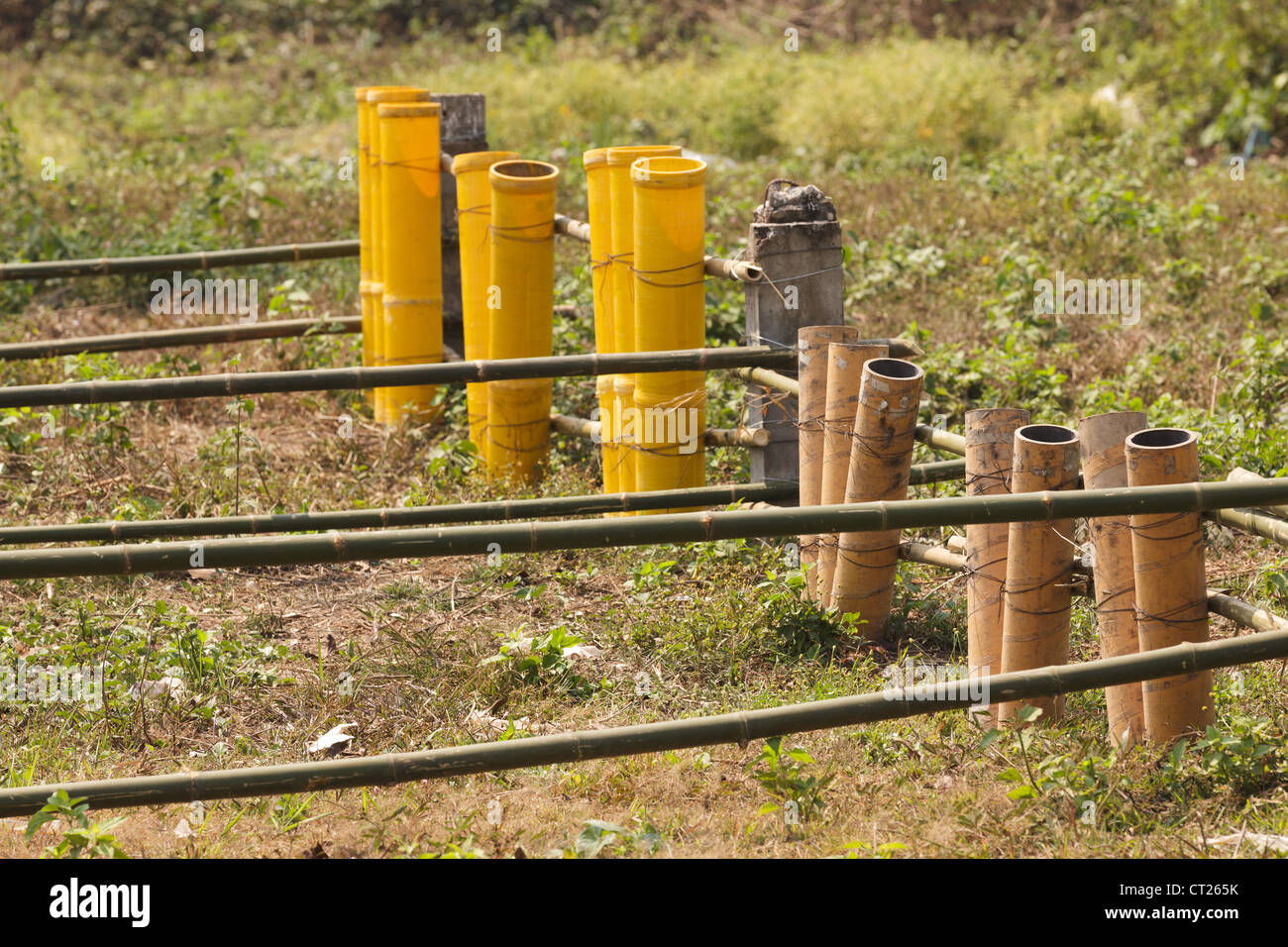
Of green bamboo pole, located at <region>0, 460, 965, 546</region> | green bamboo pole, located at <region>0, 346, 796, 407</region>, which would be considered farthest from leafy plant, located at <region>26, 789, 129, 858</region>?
green bamboo pole, located at <region>0, 346, 796, 407</region>

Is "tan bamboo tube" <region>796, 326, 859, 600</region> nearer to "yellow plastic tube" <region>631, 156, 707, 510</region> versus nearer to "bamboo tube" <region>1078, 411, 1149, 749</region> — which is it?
"yellow plastic tube" <region>631, 156, 707, 510</region>

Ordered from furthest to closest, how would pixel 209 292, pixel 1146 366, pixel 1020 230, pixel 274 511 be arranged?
1. pixel 1020 230
2. pixel 209 292
3. pixel 1146 366
4. pixel 274 511

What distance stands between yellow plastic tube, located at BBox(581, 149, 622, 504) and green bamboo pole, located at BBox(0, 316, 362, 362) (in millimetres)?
1743

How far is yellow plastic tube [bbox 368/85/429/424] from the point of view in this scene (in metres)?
6.10

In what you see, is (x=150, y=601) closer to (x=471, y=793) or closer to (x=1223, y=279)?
(x=471, y=793)

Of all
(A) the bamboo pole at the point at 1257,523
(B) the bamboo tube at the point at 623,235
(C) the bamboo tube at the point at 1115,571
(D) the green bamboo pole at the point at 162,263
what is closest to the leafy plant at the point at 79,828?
(C) the bamboo tube at the point at 1115,571

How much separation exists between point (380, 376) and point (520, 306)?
1.26 m

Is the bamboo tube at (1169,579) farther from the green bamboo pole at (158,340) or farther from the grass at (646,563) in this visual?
the green bamboo pole at (158,340)

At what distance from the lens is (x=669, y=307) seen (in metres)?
4.66

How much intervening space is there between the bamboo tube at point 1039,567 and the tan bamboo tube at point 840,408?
656mm

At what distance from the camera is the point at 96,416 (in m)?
5.54

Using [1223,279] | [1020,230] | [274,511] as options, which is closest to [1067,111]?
[1020,230]

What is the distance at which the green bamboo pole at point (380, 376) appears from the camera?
4.00 m
